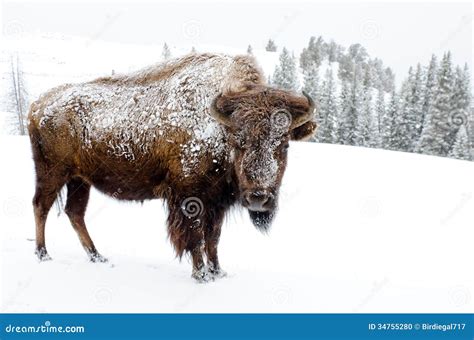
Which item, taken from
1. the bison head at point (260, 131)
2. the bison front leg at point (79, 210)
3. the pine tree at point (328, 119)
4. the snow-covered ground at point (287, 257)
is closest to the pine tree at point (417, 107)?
the pine tree at point (328, 119)

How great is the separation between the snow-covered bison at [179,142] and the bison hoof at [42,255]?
14 millimetres

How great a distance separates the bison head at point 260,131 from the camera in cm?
509

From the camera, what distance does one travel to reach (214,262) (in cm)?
643

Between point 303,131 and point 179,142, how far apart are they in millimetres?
1566

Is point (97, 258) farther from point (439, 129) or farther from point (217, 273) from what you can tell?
point (439, 129)

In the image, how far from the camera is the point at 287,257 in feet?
26.3

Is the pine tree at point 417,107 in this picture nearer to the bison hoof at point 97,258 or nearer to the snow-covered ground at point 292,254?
the snow-covered ground at point 292,254

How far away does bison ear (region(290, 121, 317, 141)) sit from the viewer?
232 inches

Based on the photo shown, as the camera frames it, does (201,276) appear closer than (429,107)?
Yes

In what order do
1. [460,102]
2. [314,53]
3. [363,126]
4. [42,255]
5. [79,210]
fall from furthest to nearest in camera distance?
[314,53] < [363,126] < [460,102] < [79,210] < [42,255]

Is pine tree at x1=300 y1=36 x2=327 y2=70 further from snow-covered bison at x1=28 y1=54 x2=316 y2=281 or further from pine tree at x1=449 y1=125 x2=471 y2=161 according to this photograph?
snow-covered bison at x1=28 y1=54 x2=316 y2=281

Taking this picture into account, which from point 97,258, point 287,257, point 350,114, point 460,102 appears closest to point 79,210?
point 97,258

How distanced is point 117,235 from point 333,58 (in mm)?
147979

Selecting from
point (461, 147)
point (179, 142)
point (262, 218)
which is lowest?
point (461, 147)
